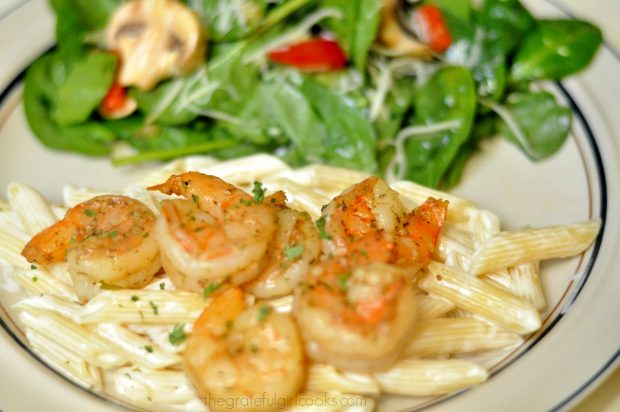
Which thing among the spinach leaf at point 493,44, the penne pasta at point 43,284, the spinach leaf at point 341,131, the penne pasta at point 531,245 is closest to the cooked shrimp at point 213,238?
the penne pasta at point 43,284

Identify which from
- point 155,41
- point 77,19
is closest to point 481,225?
point 155,41

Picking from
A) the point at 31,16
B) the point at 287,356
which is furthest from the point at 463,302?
the point at 31,16

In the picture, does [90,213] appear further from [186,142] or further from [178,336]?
[186,142]

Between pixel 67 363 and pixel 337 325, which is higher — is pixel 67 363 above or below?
below

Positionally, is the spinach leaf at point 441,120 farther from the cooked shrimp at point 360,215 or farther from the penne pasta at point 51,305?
the penne pasta at point 51,305

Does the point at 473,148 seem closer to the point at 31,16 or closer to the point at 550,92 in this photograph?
the point at 550,92

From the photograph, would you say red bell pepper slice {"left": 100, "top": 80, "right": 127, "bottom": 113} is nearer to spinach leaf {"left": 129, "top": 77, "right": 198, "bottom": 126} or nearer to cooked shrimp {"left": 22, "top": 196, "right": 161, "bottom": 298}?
spinach leaf {"left": 129, "top": 77, "right": 198, "bottom": 126}
